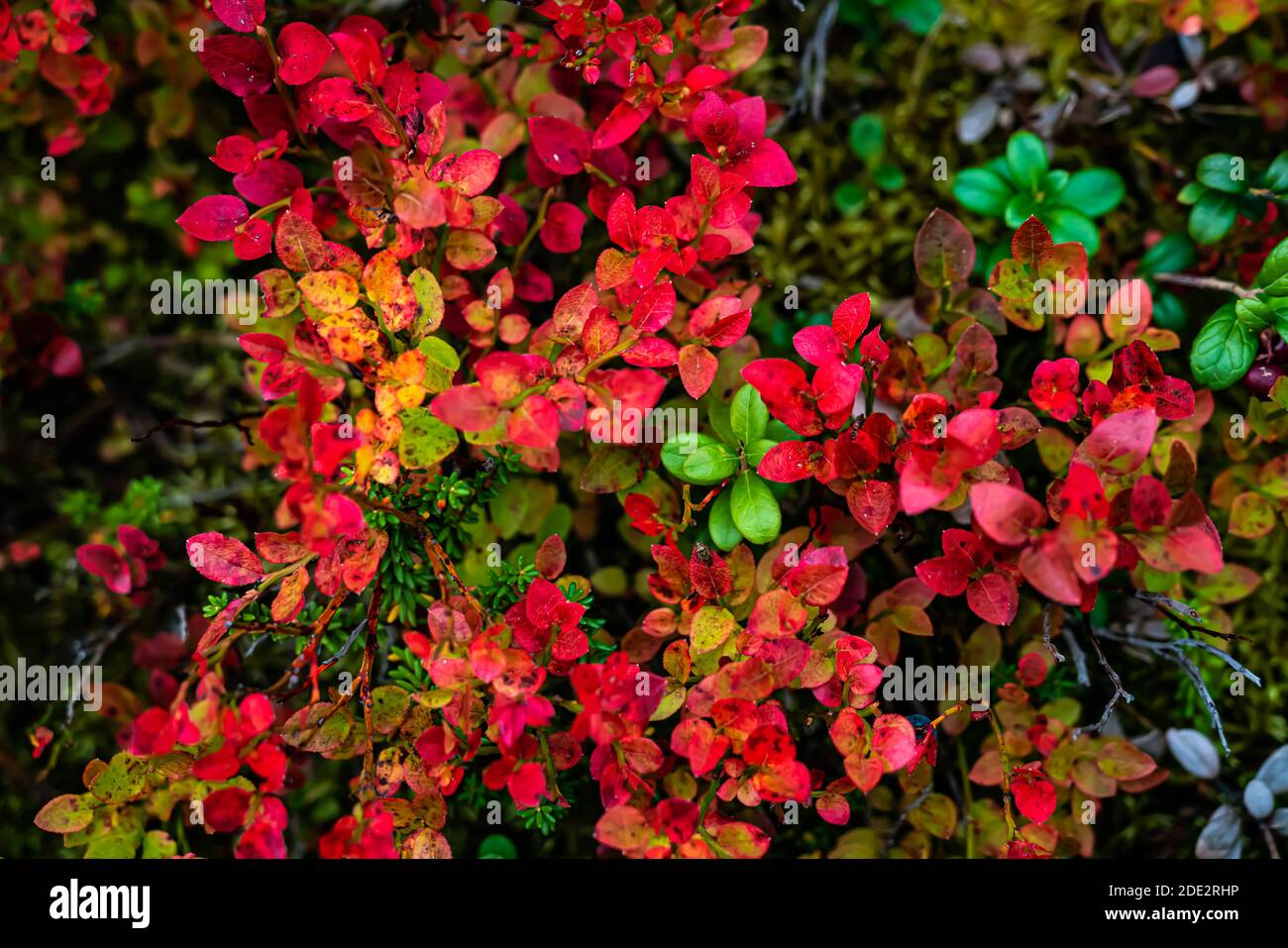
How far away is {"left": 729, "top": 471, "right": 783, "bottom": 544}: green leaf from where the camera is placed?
1.06 metres

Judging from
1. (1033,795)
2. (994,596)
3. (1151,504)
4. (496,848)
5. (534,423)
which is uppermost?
(534,423)

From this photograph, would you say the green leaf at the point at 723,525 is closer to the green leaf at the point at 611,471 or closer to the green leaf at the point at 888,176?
the green leaf at the point at 611,471

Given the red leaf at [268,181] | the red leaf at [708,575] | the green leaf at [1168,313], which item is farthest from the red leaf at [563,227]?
the green leaf at [1168,313]

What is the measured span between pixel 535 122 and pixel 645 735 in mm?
816

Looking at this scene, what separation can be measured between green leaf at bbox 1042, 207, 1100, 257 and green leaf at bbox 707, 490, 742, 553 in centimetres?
66

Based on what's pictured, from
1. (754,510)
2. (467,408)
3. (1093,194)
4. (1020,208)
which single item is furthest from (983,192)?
(467,408)

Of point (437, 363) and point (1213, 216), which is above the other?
point (1213, 216)

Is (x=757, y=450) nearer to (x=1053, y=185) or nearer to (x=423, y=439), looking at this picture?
(x=423, y=439)

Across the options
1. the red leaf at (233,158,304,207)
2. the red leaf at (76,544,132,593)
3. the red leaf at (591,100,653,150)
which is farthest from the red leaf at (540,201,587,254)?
the red leaf at (76,544,132,593)

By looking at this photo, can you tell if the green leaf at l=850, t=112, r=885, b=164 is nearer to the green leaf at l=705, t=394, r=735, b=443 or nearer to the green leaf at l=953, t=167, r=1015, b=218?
the green leaf at l=953, t=167, r=1015, b=218

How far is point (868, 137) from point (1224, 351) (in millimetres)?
682

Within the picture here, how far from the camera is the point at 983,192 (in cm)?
133

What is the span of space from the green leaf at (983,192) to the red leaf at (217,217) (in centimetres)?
103

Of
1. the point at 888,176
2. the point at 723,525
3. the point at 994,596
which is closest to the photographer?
the point at 994,596
